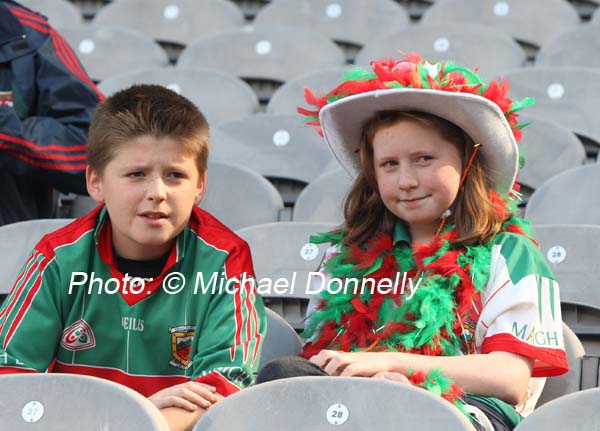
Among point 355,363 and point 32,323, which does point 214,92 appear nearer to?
point 32,323

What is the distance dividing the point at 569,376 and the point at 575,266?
18.1 inches

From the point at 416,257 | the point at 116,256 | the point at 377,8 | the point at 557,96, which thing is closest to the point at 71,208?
the point at 116,256

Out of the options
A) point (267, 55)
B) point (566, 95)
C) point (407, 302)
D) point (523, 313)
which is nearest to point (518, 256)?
point (523, 313)

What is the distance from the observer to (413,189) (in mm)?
2318

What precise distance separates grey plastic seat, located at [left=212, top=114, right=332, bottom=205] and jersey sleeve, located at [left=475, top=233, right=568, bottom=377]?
1479mm

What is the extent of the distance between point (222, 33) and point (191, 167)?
2.50 m

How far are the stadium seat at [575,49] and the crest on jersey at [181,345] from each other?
2536mm

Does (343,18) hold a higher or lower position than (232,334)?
higher

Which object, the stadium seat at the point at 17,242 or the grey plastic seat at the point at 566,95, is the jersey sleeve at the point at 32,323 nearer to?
the stadium seat at the point at 17,242

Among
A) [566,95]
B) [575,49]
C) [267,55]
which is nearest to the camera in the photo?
[566,95]

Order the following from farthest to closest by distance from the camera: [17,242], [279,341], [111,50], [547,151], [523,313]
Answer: [111,50] < [547,151] < [17,242] < [279,341] < [523,313]

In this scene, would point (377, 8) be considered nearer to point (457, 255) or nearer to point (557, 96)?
point (557, 96)

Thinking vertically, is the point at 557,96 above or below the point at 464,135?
above

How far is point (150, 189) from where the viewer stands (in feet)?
7.29
